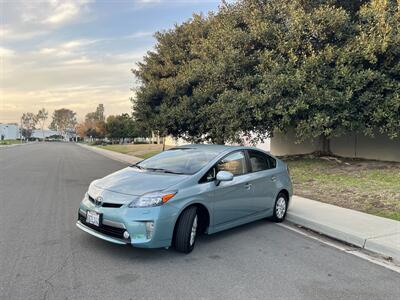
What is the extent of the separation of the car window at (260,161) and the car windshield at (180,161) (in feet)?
2.91

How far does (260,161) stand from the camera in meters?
7.09

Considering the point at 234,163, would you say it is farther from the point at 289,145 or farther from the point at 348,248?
the point at 289,145

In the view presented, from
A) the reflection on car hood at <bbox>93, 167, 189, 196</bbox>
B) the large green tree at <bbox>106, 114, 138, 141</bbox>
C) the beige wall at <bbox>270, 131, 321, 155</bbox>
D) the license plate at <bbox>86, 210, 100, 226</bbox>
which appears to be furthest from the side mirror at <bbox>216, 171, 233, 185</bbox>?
the large green tree at <bbox>106, 114, 138, 141</bbox>

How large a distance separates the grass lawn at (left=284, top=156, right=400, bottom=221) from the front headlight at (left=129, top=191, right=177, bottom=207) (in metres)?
5.10

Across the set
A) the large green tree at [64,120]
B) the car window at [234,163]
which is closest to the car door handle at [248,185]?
the car window at [234,163]

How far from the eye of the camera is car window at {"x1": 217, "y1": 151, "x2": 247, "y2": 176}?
6129 mm

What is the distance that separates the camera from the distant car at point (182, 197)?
483 cm

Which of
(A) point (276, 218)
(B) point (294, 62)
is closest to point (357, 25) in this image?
(B) point (294, 62)

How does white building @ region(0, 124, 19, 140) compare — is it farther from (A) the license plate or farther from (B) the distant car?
(A) the license plate

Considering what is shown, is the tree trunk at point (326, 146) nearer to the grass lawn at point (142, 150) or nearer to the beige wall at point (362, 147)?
the beige wall at point (362, 147)

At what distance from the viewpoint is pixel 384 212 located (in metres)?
8.02

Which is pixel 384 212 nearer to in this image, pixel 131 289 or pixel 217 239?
pixel 217 239

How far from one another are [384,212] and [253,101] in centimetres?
632

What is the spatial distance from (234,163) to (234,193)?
58 cm
